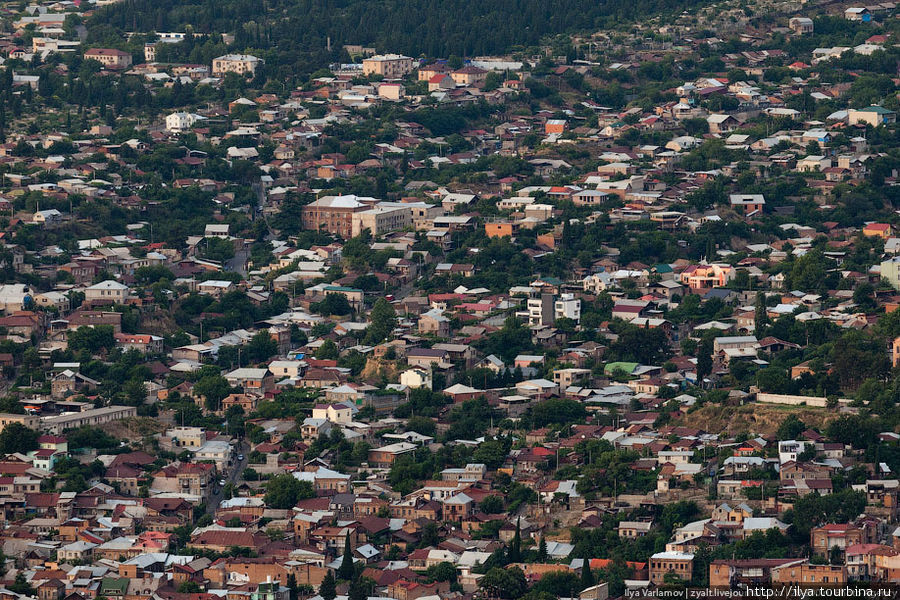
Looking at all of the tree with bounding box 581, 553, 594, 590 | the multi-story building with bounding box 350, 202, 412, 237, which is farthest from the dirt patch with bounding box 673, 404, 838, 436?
the multi-story building with bounding box 350, 202, 412, 237

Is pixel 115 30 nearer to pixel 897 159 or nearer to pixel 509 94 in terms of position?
pixel 509 94

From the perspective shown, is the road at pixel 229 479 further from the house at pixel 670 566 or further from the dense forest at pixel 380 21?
the dense forest at pixel 380 21

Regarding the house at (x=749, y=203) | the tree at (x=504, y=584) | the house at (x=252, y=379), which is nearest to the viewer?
the tree at (x=504, y=584)

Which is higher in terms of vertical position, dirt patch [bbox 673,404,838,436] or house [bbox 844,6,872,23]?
dirt patch [bbox 673,404,838,436]

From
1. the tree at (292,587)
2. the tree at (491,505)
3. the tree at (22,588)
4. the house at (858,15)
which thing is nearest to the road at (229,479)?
the tree at (292,587)

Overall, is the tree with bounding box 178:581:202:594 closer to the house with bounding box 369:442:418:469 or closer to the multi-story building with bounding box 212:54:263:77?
the house with bounding box 369:442:418:469

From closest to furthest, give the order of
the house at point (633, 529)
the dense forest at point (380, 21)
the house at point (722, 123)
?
the house at point (633, 529) < the house at point (722, 123) < the dense forest at point (380, 21)

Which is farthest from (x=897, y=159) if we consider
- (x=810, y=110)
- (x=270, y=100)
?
(x=270, y=100)
